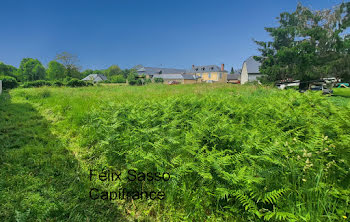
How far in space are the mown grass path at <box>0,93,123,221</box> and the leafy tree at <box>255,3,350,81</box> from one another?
70.4ft

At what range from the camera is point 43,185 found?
8.40ft

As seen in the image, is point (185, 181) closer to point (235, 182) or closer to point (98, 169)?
point (235, 182)

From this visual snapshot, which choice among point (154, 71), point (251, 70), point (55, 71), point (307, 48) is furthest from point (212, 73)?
point (55, 71)

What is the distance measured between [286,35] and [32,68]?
88.3 metres

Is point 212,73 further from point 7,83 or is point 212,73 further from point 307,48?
point 7,83

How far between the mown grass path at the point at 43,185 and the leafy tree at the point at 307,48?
21458mm

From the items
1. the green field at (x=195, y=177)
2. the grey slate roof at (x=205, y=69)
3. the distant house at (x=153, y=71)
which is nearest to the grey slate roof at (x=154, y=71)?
the distant house at (x=153, y=71)

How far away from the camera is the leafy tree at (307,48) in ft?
58.2

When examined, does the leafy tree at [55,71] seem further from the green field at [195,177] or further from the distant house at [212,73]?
the green field at [195,177]

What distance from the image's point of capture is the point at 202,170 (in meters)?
2.22

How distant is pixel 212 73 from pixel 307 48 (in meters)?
56.8

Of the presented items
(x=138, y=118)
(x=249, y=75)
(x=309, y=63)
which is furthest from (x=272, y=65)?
(x=138, y=118)

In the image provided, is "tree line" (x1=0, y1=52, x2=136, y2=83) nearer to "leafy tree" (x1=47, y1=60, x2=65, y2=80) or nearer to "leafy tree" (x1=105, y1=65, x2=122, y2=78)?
"leafy tree" (x1=47, y1=60, x2=65, y2=80)

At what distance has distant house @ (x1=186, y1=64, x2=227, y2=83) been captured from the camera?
234 ft
